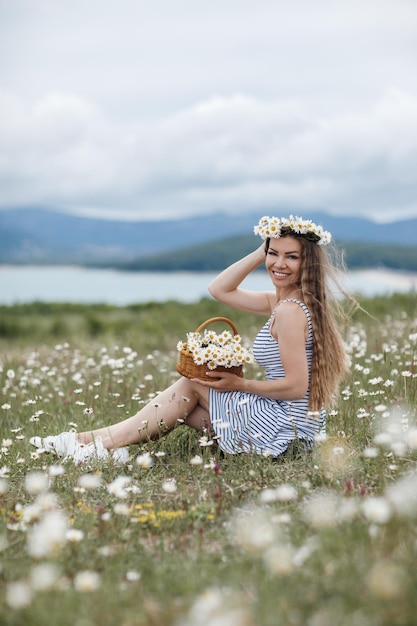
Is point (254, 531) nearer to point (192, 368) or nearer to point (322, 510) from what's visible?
point (322, 510)

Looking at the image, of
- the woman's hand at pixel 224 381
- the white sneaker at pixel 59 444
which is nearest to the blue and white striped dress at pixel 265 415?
the woman's hand at pixel 224 381

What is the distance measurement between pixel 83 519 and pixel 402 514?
5.39 feet

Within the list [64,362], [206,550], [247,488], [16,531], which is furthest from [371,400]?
[64,362]

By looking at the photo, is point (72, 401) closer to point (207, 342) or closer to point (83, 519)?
point (207, 342)

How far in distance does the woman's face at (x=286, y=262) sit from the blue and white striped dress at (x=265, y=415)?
19 cm

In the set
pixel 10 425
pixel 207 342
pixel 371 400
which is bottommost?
pixel 10 425

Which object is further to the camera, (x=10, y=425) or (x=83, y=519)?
(x=10, y=425)

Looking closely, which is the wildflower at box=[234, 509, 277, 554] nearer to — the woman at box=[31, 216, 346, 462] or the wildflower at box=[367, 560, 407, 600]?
the wildflower at box=[367, 560, 407, 600]

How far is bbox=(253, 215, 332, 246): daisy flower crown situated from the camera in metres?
4.91

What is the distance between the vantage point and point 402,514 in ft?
8.82

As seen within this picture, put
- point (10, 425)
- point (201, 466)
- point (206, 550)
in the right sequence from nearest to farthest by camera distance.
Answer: point (206, 550)
point (201, 466)
point (10, 425)

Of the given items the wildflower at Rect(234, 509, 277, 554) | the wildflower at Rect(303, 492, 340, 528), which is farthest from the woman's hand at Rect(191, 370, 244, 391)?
the wildflower at Rect(234, 509, 277, 554)

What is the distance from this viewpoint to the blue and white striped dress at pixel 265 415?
478cm

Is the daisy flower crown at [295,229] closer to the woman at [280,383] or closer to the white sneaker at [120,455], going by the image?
the woman at [280,383]
